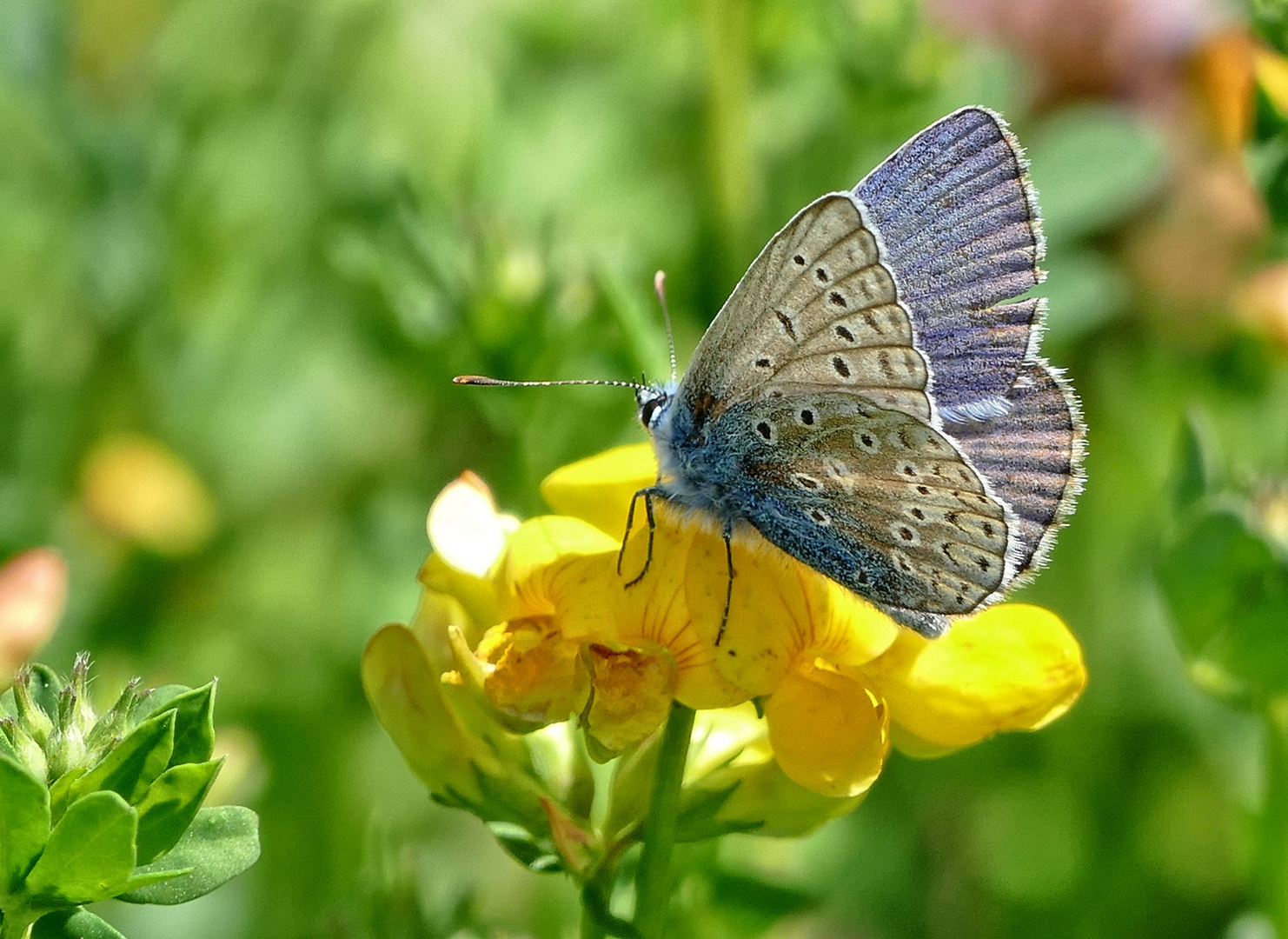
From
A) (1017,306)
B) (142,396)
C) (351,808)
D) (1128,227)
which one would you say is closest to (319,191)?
(142,396)

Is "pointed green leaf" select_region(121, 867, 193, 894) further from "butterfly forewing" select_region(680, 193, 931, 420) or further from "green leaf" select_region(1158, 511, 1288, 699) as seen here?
"green leaf" select_region(1158, 511, 1288, 699)

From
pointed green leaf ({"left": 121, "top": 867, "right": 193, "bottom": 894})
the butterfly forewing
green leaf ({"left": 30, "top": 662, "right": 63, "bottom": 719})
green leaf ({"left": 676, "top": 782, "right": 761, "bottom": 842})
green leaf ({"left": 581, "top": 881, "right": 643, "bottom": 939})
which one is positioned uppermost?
the butterfly forewing

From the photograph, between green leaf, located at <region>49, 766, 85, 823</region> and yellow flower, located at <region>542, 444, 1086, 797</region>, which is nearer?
green leaf, located at <region>49, 766, 85, 823</region>

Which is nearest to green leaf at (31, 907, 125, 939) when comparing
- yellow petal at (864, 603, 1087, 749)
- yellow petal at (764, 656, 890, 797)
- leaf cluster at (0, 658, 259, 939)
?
leaf cluster at (0, 658, 259, 939)

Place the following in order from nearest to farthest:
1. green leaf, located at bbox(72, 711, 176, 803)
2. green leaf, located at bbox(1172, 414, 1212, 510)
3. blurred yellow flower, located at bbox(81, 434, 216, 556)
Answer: green leaf, located at bbox(72, 711, 176, 803)
green leaf, located at bbox(1172, 414, 1212, 510)
blurred yellow flower, located at bbox(81, 434, 216, 556)

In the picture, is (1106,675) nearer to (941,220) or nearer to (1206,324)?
(1206,324)

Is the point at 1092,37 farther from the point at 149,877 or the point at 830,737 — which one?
the point at 149,877

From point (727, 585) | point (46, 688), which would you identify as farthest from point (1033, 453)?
point (46, 688)
